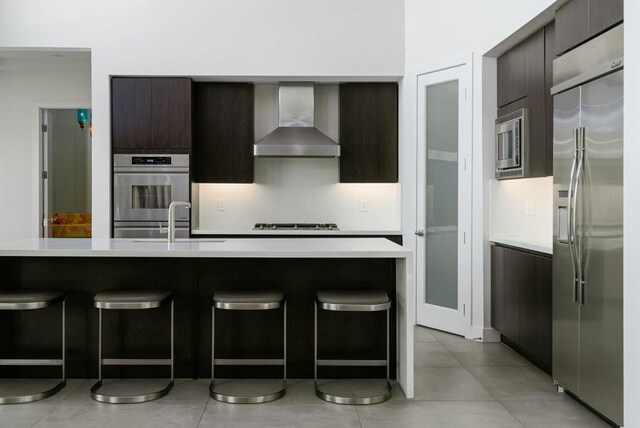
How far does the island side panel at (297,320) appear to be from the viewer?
3822 millimetres

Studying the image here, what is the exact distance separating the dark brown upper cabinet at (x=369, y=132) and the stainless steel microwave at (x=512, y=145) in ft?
4.60

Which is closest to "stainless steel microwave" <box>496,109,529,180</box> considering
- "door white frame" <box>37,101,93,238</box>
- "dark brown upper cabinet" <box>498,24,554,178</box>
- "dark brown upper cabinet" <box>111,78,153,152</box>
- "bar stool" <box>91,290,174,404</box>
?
"dark brown upper cabinet" <box>498,24,554,178</box>

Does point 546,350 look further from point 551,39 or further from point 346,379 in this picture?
point 551,39

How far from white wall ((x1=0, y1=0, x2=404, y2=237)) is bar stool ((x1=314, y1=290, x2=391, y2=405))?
117 inches

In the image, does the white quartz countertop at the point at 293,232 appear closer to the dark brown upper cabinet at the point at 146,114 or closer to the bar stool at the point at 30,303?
the dark brown upper cabinet at the point at 146,114

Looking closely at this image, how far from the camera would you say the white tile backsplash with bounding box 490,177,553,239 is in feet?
16.2

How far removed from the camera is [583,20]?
10.9 feet

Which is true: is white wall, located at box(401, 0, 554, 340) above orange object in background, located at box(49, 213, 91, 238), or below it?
above

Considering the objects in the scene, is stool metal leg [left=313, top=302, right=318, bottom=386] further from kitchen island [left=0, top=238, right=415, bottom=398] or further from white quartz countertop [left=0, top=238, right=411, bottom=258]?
white quartz countertop [left=0, top=238, right=411, bottom=258]

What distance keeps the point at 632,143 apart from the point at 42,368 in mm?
3530

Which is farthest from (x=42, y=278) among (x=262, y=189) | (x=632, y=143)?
(x=632, y=143)

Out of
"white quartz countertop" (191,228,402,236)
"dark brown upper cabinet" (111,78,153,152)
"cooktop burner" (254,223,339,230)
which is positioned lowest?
"white quartz countertop" (191,228,402,236)

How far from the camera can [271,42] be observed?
5898 mm

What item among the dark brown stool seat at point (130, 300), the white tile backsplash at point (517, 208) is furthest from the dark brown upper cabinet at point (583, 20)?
the dark brown stool seat at point (130, 300)
